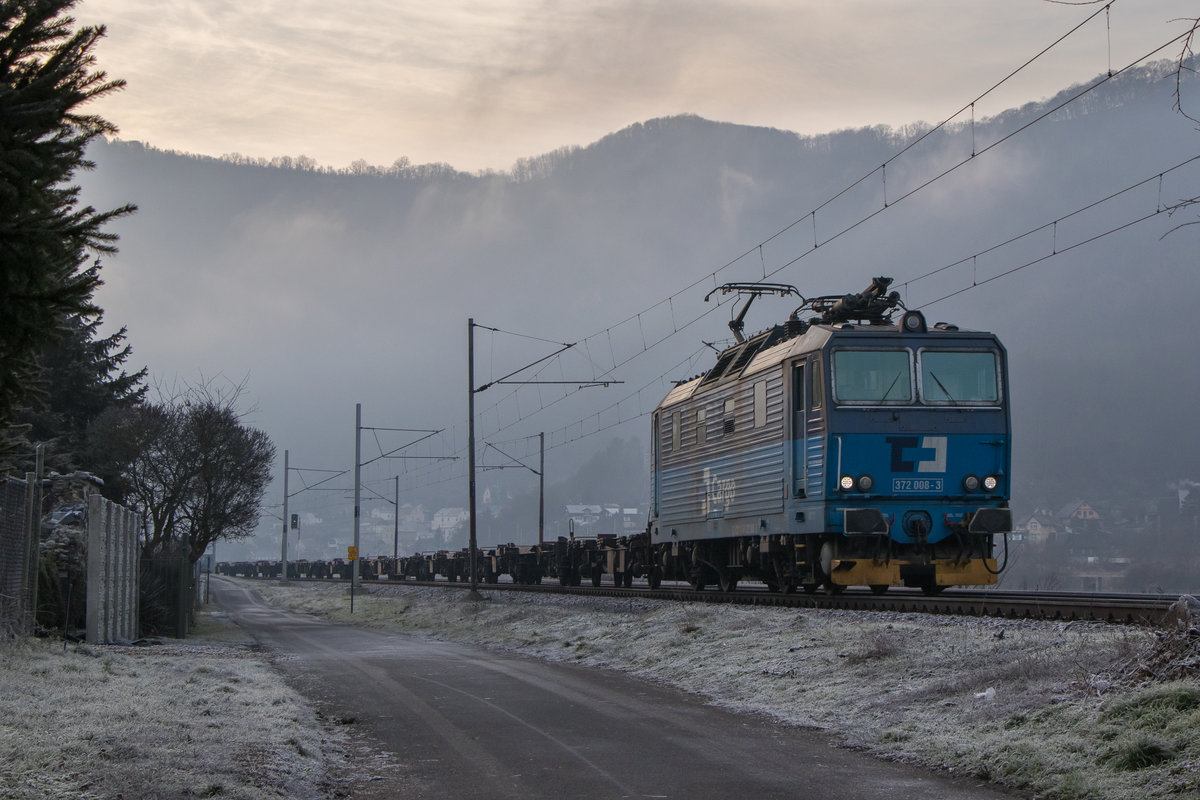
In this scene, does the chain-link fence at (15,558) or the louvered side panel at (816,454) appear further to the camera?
the louvered side panel at (816,454)

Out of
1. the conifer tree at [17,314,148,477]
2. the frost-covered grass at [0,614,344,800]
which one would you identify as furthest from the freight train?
the conifer tree at [17,314,148,477]

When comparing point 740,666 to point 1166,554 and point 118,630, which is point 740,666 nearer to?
point 118,630

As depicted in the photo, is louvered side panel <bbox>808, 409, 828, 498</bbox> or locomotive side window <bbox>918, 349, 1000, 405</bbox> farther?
locomotive side window <bbox>918, 349, 1000, 405</bbox>

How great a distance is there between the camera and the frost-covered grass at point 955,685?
815cm

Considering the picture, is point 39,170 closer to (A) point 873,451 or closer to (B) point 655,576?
(A) point 873,451

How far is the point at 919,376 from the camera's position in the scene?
1878 cm

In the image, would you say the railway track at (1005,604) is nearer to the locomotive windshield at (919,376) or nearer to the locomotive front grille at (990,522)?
the locomotive front grille at (990,522)

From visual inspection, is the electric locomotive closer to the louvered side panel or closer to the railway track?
the louvered side panel

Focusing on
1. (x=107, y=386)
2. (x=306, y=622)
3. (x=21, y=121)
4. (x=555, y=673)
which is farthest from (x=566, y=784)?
(x=107, y=386)

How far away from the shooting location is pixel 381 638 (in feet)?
87.0

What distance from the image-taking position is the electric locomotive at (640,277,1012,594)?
18.1 m

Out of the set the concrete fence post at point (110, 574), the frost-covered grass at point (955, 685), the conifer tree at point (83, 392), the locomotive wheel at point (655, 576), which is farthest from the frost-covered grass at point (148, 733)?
the conifer tree at point (83, 392)

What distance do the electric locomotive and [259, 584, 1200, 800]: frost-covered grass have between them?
4.90 feet

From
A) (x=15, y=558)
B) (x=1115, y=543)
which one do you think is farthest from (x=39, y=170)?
(x=1115, y=543)
